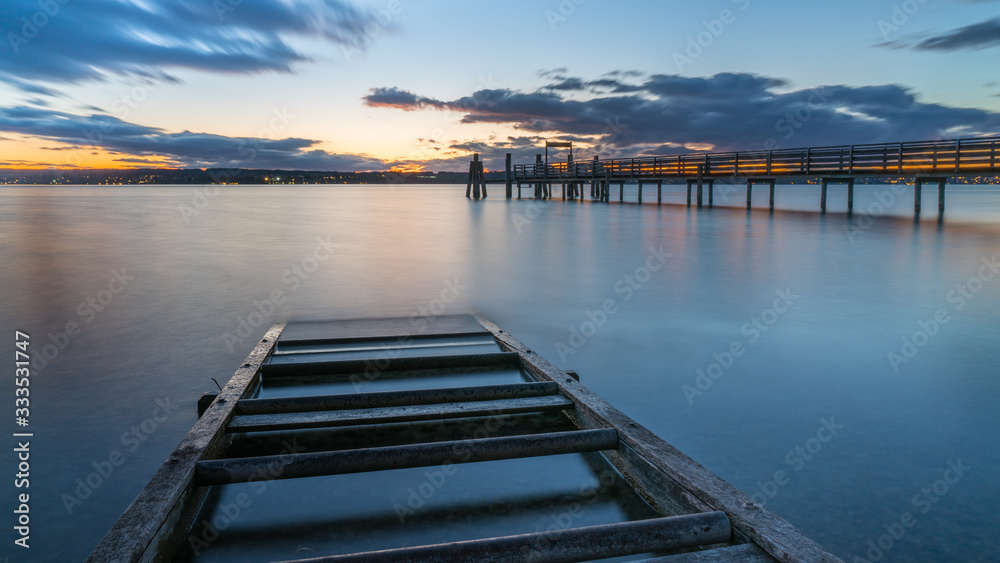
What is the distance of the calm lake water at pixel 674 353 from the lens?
9.23 feet

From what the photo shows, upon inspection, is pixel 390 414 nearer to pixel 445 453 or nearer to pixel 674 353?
pixel 445 453

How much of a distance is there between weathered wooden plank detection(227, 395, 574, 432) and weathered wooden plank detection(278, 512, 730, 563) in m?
1.35

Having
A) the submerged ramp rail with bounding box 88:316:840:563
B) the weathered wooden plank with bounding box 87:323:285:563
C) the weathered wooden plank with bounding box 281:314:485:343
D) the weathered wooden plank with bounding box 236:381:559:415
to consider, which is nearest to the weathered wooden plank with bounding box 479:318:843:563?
the submerged ramp rail with bounding box 88:316:840:563

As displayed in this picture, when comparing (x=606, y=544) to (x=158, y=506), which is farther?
(x=158, y=506)

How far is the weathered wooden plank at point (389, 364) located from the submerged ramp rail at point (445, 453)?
0.03 feet

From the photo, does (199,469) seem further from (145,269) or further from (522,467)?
(145,269)

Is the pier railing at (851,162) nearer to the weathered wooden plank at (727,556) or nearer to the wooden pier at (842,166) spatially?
the wooden pier at (842,166)

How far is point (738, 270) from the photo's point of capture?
10.2 metres

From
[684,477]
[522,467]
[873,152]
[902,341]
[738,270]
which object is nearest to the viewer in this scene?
[684,477]

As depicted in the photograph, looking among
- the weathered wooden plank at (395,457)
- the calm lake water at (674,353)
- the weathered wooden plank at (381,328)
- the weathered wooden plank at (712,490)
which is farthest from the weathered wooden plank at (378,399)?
the weathered wooden plank at (381,328)

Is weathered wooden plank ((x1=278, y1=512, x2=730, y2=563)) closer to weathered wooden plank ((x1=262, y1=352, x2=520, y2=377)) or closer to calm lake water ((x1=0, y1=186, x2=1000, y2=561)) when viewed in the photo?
calm lake water ((x1=0, y1=186, x2=1000, y2=561))

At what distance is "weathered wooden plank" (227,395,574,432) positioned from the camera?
3.22m

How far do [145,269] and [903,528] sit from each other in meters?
11.6

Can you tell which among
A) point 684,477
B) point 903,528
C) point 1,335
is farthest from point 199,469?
point 1,335
